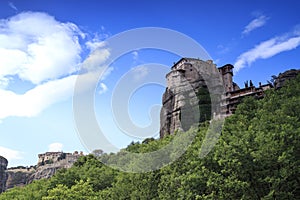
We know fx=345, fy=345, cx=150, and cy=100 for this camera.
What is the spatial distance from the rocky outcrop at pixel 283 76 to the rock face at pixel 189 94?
10.1m

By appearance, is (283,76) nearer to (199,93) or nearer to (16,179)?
(199,93)

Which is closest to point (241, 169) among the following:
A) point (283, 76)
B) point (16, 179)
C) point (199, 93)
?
point (283, 76)

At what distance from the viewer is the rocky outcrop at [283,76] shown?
4873 centimetres

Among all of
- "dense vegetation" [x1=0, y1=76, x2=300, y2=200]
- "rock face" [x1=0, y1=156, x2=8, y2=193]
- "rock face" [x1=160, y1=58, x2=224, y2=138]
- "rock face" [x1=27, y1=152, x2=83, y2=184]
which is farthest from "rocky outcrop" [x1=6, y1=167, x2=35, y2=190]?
"dense vegetation" [x1=0, y1=76, x2=300, y2=200]

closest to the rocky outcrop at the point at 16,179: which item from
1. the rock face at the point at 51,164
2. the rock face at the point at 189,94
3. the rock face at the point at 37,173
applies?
the rock face at the point at 37,173

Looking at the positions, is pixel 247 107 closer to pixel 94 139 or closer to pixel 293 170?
pixel 293 170

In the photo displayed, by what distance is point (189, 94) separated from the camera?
58.9 meters

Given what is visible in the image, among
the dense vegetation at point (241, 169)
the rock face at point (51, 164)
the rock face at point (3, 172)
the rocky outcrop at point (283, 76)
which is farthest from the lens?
the rock face at point (3, 172)

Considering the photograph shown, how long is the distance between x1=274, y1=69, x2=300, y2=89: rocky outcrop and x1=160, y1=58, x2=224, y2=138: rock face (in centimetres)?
1009

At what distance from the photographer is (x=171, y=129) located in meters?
57.7

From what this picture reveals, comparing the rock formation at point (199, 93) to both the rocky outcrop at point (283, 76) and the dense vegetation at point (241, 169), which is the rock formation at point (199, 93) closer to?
the rocky outcrop at point (283, 76)

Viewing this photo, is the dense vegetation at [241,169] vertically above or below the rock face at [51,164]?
below

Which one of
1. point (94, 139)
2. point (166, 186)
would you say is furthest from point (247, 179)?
point (94, 139)

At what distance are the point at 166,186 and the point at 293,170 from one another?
1005 cm
